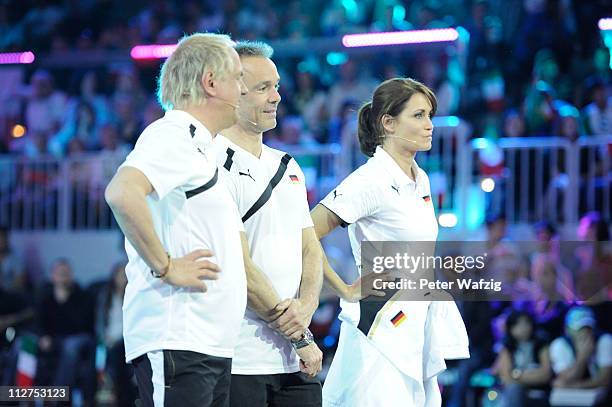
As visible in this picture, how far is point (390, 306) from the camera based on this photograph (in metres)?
4.93

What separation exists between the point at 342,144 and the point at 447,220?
4.58 ft

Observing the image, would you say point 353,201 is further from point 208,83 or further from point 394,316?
point 208,83


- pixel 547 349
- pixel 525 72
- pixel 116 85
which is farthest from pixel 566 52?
pixel 116 85

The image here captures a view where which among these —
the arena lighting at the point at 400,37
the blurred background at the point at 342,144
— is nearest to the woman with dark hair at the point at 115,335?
the blurred background at the point at 342,144

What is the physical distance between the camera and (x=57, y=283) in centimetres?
1133

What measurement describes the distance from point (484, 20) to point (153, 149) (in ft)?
30.1

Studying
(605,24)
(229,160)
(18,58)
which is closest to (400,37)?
(605,24)

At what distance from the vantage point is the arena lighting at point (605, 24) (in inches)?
454

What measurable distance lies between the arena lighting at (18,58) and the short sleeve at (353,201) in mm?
9979

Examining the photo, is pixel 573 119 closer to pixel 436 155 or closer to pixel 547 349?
pixel 436 155

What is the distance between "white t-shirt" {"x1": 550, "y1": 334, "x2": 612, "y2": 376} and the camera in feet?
28.0

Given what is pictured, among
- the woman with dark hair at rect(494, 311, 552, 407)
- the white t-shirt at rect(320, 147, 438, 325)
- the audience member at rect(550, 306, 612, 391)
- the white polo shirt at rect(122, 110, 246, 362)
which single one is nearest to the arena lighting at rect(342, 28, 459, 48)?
the woman with dark hair at rect(494, 311, 552, 407)

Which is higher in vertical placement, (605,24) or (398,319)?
(605,24)

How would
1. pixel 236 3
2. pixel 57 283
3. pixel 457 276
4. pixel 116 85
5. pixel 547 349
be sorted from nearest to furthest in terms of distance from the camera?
pixel 457 276, pixel 547 349, pixel 57 283, pixel 116 85, pixel 236 3
